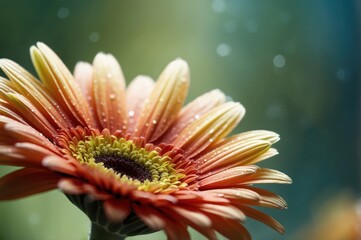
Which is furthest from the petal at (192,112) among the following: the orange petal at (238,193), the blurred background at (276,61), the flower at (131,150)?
the blurred background at (276,61)

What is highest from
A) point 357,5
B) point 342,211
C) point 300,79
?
point 357,5

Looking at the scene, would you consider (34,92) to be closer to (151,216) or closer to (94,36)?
(151,216)

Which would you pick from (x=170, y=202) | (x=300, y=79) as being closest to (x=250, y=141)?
(x=170, y=202)

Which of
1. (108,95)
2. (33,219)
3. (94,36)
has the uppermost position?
(94,36)

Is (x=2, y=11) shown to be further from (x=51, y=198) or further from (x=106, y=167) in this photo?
(x=106, y=167)

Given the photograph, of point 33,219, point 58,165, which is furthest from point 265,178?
point 33,219

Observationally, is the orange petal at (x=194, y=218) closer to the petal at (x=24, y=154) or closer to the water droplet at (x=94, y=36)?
the petal at (x=24, y=154)

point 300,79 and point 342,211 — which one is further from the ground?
point 300,79
